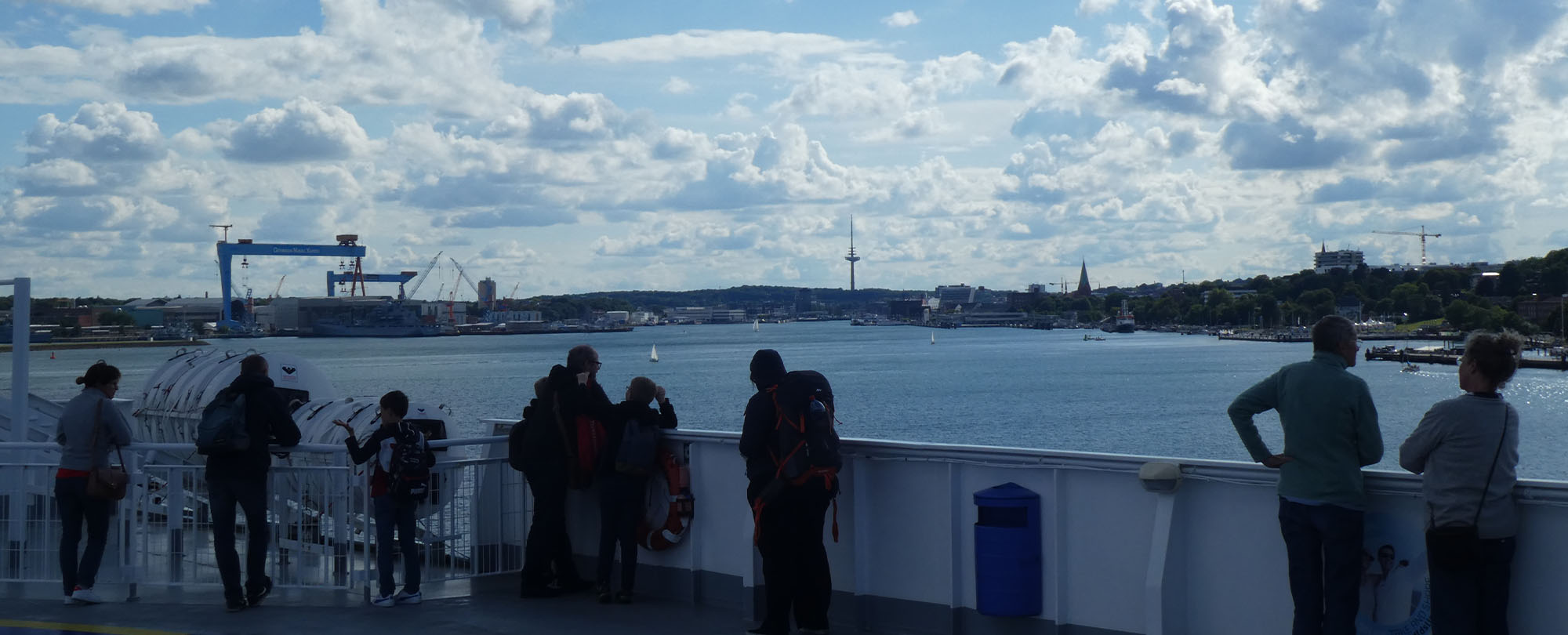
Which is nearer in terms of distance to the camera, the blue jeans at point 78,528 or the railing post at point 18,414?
the blue jeans at point 78,528

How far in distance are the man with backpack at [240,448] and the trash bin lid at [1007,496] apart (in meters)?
4.63

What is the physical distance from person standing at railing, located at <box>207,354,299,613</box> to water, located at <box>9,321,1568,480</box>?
15.2m

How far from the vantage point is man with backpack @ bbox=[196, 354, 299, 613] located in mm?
8586

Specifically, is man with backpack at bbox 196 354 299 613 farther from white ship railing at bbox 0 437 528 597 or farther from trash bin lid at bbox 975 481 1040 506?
trash bin lid at bbox 975 481 1040 506

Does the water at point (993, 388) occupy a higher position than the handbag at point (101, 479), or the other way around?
the handbag at point (101, 479)

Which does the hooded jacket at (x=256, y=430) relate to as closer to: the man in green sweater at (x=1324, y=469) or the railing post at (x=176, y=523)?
the railing post at (x=176, y=523)

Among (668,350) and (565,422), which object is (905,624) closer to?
(565,422)

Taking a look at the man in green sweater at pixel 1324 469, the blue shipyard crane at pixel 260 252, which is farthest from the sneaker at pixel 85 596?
the blue shipyard crane at pixel 260 252

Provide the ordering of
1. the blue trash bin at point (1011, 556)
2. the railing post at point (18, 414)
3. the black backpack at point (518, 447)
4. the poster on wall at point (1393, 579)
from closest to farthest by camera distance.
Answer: the poster on wall at point (1393, 579)
the blue trash bin at point (1011, 556)
the black backpack at point (518, 447)
the railing post at point (18, 414)

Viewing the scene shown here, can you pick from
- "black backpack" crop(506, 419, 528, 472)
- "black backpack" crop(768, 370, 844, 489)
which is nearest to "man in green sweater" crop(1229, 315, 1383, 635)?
"black backpack" crop(768, 370, 844, 489)

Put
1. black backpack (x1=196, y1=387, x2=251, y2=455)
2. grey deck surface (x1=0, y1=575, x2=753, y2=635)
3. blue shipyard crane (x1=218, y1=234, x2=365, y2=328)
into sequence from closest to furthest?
grey deck surface (x1=0, y1=575, x2=753, y2=635), black backpack (x1=196, y1=387, x2=251, y2=455), blue shipyard crane (x1=218, y1=234, x2=365, y2=328)

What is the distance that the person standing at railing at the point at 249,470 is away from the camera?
8680mm

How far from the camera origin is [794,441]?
7457 mm

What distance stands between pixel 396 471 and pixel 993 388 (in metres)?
84.7
